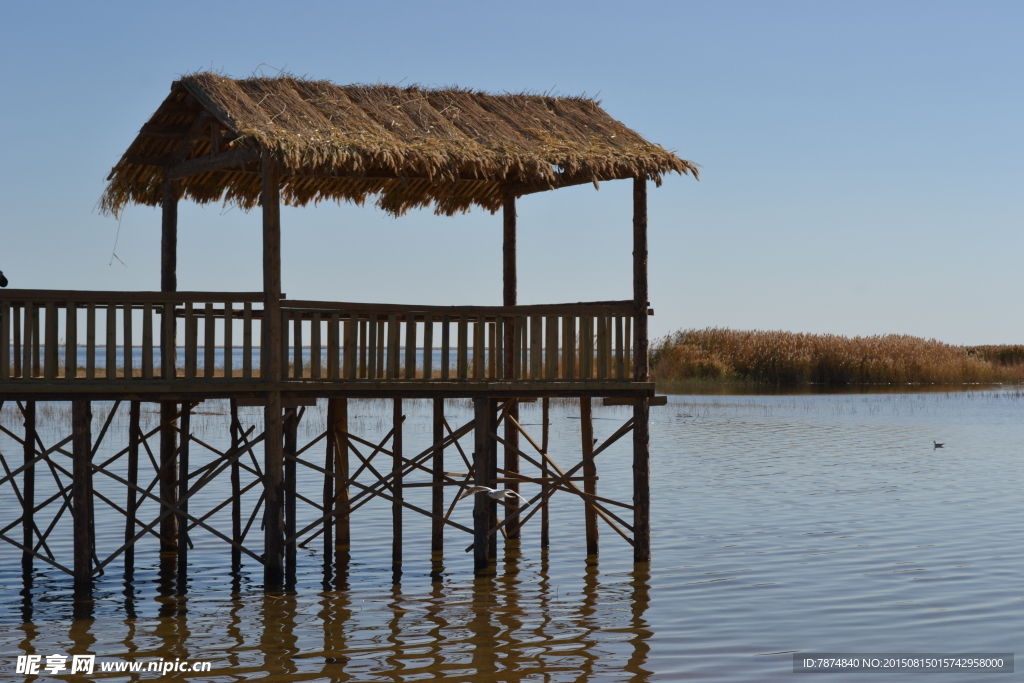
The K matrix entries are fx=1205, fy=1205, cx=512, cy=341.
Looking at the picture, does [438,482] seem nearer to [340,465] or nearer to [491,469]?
[491,469]

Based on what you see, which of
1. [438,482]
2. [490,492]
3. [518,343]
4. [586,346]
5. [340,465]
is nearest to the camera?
[490,492]

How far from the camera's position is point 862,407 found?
39.3 metres

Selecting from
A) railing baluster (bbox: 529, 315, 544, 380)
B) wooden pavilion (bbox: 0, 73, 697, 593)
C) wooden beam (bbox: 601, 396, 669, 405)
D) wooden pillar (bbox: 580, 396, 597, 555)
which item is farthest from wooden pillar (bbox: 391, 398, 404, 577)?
wooden beam (bbox: 601, 396, 669, 405)

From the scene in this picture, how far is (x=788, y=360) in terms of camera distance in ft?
157

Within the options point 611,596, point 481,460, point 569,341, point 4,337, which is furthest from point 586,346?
point 4,337

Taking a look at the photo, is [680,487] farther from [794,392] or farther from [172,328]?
[794,392]

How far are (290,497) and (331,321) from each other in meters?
2.09

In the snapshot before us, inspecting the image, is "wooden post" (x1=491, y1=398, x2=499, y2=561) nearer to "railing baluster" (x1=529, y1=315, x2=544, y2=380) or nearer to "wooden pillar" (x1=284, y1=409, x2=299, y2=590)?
"railing baluster" (x1=529, y1=315, x2=544, y2=380)

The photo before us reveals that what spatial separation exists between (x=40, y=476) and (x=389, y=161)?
513 inches

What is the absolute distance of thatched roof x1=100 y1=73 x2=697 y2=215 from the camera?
1239cm

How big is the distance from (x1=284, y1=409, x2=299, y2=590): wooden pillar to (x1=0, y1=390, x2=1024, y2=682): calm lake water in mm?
342

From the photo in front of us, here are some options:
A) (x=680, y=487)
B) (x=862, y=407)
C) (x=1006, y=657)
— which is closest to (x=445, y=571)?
(x=1006, y=657)

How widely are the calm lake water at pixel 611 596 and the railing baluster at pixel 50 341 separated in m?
2.40

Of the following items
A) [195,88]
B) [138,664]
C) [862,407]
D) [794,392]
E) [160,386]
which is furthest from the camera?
[794,392]
